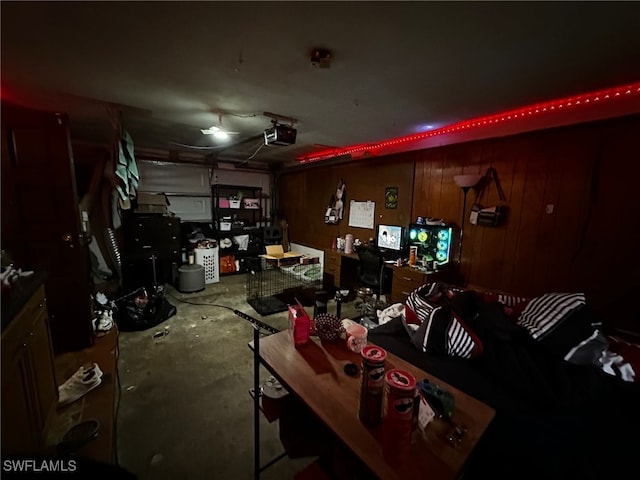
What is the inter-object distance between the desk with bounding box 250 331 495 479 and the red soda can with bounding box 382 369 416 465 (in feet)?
0.09

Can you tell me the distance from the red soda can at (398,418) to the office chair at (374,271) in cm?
248

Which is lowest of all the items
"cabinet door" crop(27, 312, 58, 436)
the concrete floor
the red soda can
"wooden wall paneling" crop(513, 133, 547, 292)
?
the concrete floor

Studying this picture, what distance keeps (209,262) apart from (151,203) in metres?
1.27

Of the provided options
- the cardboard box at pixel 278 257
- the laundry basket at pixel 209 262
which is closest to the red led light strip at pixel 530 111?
the cardboard box at pixel 278 257

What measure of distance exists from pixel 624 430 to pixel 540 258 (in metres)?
1.61

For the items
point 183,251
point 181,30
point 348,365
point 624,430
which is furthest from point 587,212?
point 183,251

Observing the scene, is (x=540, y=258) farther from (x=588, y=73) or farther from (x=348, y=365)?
(x=348, y=365)

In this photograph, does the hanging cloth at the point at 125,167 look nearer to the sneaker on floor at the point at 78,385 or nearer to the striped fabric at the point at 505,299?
the sneaker on floor at the point at 78,385

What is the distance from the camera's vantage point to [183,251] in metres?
4.70

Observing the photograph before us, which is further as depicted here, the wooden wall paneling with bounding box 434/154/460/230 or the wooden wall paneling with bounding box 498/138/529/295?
the wooden wall paneling with bounding box 434/154/460/230

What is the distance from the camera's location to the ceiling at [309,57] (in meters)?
1.21

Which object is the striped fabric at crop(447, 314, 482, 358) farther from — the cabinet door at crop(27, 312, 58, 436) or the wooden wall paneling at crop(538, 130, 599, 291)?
the cabinet door at crop(27, 312, 58, 436)

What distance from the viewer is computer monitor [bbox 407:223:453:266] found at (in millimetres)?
3133

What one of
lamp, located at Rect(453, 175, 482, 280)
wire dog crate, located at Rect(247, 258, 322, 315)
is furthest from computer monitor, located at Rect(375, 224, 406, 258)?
wire dog crate, located at Rect(247, 258, 322, 315)
